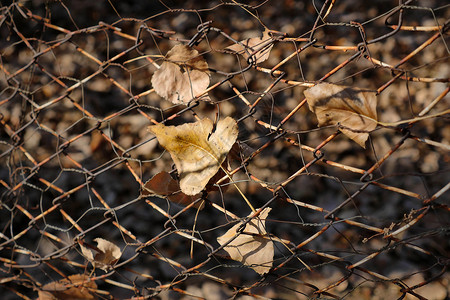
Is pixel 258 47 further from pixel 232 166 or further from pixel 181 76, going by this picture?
pixel 232 166

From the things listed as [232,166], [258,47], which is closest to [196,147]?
[258,47]

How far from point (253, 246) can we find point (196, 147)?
29 cm

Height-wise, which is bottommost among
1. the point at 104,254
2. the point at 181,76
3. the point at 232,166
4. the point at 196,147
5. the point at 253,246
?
the point at 232,166

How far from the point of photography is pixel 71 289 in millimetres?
1387

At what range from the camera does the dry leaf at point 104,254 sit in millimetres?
1306

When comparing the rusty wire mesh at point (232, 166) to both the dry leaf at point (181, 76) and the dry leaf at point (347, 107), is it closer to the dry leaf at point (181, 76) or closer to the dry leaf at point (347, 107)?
the dry leaf at point (181, 76)

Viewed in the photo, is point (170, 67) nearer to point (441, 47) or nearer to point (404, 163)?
point (404, 163)

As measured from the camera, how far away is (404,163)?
186 centimetres

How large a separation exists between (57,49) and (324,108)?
1.56 meters

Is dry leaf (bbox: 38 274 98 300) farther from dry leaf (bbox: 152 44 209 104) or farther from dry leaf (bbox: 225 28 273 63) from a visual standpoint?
dry leaf (bbox: 225 28 273 63)

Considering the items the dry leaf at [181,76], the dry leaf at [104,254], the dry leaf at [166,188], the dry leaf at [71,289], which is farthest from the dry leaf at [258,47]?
the dry leaf at [71,289]

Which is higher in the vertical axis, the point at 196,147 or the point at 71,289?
the point at 196,147

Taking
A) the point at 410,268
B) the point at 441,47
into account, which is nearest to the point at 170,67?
the point at 410,268

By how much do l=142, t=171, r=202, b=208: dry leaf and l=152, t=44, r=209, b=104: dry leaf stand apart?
0.67ft
